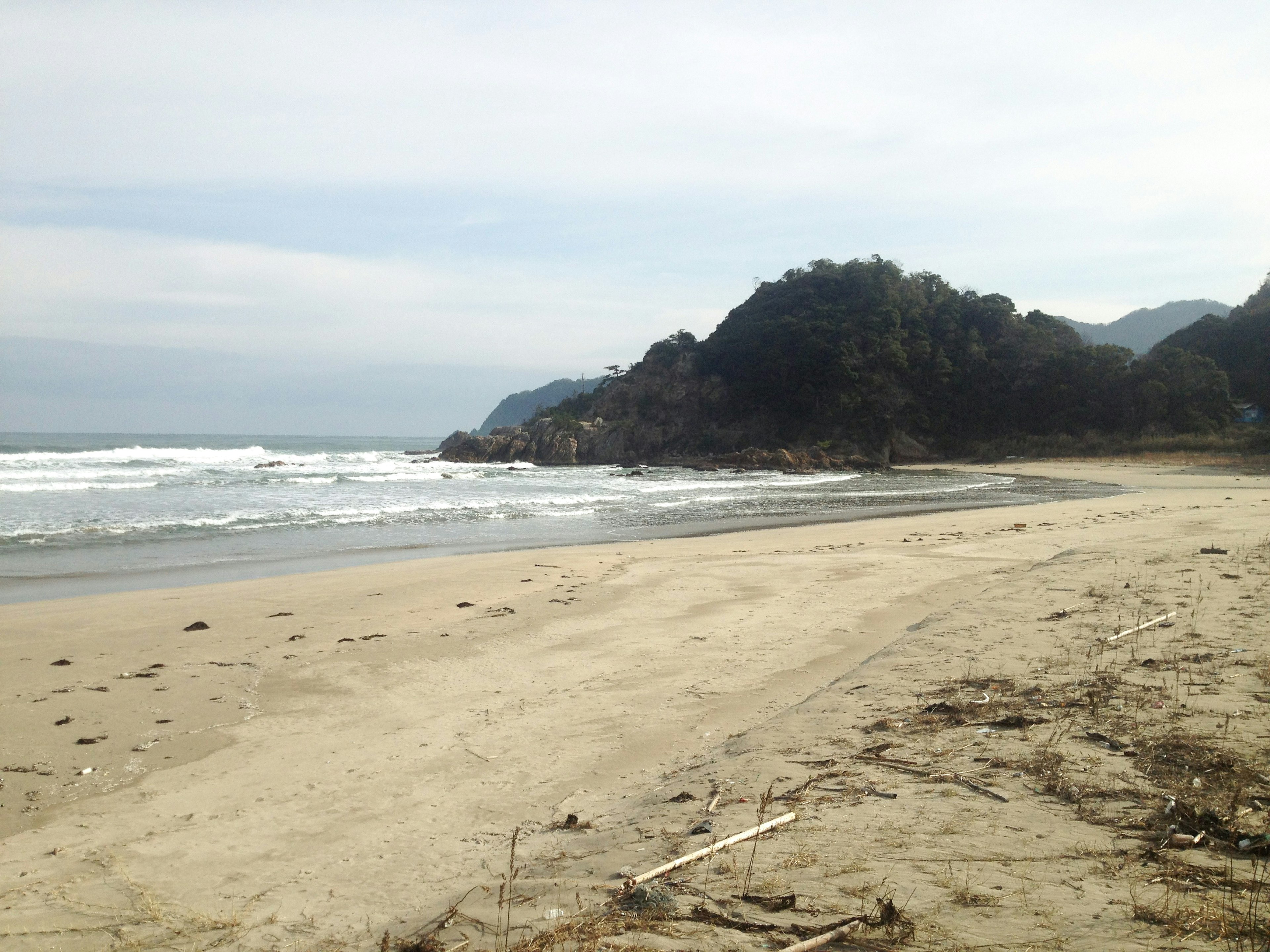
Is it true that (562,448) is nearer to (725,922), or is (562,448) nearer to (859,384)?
(859,384)

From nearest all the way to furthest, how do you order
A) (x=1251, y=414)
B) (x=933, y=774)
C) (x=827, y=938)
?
(x=827, y=938)
(x=933, y=774)
(x=1251, y=414)

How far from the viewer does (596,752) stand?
445 cm

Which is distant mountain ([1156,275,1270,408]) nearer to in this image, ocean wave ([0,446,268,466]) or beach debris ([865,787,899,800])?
beach debris ([865,787,899,800])

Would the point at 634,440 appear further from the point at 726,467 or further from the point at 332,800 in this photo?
the point at 332,800

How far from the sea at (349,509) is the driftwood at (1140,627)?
33.7 ft

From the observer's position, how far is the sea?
12.3 metres

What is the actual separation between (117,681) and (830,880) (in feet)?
18.4

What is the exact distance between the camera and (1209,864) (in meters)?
2.57

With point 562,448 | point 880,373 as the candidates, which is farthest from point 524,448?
point 880,373

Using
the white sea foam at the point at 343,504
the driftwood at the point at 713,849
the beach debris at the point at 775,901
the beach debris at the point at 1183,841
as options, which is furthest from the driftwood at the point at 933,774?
the white sea foam at the point at 343,504

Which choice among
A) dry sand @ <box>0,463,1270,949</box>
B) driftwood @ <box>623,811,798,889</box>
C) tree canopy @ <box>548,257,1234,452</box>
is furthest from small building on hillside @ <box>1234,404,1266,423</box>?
driftwood @ <box>623,811,798,889</box>

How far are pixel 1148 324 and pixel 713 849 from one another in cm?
15910

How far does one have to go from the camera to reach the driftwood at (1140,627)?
5648 millimetres

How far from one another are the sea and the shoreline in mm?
53
